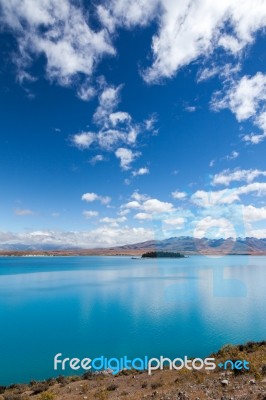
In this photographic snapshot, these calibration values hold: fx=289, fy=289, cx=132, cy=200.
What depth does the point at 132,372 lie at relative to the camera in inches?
749

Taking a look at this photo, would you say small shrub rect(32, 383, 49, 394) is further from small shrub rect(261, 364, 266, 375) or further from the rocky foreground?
small shrub rect(261, 364, 266, 375)

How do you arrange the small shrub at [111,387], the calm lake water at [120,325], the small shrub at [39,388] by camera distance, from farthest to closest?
the calm lake water at [120,325]
the small shrub at [39,388]
the small shrub at [111,387]

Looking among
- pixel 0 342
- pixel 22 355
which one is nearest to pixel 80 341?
pixel 22 355

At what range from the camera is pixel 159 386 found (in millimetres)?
14852

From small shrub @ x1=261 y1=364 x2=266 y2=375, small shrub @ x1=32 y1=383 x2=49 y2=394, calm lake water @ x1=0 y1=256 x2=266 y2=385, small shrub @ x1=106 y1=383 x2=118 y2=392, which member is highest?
small shrub @ x1=261 y1=364 x2=266 y2=375

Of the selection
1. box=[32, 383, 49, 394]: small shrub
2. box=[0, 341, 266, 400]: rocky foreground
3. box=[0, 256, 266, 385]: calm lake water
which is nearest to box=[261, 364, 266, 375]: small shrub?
box=[0, 341, 266, 400]: rocky foreground

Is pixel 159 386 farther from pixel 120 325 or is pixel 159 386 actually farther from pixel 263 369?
pixel 120 325

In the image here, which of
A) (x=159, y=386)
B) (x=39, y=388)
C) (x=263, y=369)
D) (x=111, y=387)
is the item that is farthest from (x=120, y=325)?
(x=263, y=369)

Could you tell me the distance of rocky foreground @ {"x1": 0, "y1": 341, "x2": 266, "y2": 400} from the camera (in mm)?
12375

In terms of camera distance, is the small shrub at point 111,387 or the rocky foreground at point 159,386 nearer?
the rocky foreground at point 159,386

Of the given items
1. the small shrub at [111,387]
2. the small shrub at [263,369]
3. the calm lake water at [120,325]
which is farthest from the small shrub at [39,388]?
the small shrub at [263,369]

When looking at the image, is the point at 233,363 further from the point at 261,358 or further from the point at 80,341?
the point at 80,341

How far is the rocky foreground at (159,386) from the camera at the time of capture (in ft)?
40.6

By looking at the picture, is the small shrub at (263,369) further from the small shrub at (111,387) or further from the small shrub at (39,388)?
the small shrub at (39,388)
